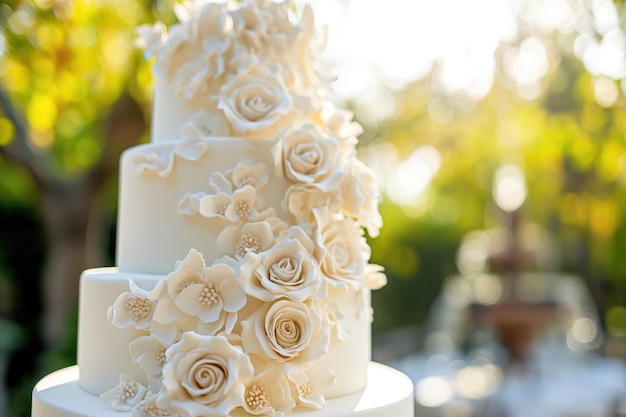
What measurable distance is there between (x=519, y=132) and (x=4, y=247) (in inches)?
362

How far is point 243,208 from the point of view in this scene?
7.28 ft

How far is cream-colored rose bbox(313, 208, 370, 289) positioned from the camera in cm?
222

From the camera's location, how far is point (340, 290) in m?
2.30

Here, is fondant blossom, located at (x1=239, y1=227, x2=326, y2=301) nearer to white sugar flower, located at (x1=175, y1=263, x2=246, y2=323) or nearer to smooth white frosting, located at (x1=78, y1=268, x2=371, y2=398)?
white sugar flower, located at (x1=175, y1=263, x2=246, y2=323)

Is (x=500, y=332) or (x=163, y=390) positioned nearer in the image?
(x=163, y=390)

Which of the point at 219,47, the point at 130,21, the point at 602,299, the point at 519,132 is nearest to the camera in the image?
the point at 219,47

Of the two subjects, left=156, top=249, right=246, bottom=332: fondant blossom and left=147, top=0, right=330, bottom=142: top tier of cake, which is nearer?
left=156, top=249, right=246, bottom=332: fondant blossom

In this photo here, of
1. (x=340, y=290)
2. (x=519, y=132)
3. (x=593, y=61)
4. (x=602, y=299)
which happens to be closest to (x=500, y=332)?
(x=593, y=61)

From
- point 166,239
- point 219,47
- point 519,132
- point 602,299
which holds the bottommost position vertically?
point 602,299

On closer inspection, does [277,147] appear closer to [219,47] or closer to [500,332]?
[219,47]

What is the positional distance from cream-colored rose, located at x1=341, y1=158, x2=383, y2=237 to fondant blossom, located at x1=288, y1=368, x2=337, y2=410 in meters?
0.55

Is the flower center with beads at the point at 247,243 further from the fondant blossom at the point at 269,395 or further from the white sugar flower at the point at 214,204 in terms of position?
the fondant blossom at the point at 269,395

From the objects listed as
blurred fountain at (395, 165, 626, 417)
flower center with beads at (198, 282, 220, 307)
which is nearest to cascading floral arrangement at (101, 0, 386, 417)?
flower center with beads at (198, 282, 220, 307)

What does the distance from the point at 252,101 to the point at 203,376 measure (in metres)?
1.04
